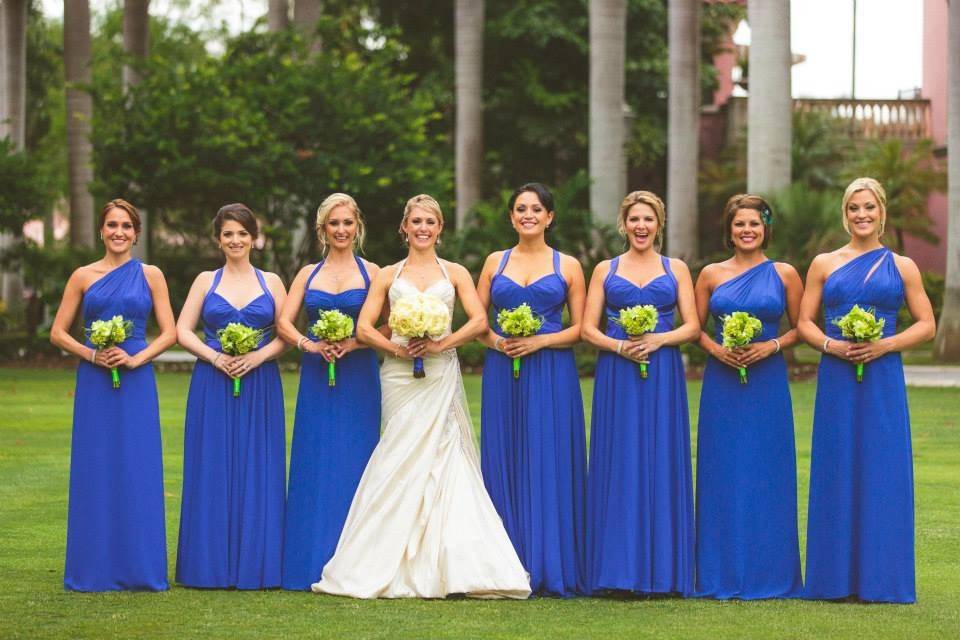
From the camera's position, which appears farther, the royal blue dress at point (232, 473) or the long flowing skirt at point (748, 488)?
the royal blue dress at point (232, 473)

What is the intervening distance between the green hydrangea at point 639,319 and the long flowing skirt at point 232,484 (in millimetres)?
2316

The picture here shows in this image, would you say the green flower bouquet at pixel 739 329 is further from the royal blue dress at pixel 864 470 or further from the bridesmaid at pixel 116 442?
the bridesmaid at pixel 116 442

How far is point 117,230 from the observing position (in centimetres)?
1008

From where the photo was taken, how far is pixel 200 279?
34.2 ft

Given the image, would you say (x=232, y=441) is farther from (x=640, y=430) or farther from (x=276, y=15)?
(x=276, y=15)

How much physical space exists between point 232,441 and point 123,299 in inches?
44.7

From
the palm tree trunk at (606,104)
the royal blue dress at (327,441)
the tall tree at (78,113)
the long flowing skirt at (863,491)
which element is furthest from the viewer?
the tall tree at (78,113)

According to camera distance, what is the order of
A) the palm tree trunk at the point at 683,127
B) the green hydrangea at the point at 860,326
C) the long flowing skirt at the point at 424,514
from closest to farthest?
the green hydrangea at the point at 860,326 < the long flowing skirt at the point at 424,514 < the palm tree trunk at the point at 683,127

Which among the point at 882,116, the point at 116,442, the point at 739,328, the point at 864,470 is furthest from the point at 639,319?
the point at 882,116

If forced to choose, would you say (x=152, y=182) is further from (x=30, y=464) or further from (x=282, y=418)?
(x=282, y=418)

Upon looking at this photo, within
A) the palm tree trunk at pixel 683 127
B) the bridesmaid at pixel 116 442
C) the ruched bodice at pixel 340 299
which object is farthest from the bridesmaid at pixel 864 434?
the palm tree trunk at pixel 683 127

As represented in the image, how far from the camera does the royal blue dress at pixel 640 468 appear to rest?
9.66 m

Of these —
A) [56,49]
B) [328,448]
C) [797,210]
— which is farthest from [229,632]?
[56,49]

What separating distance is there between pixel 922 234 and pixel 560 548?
38384 mm
